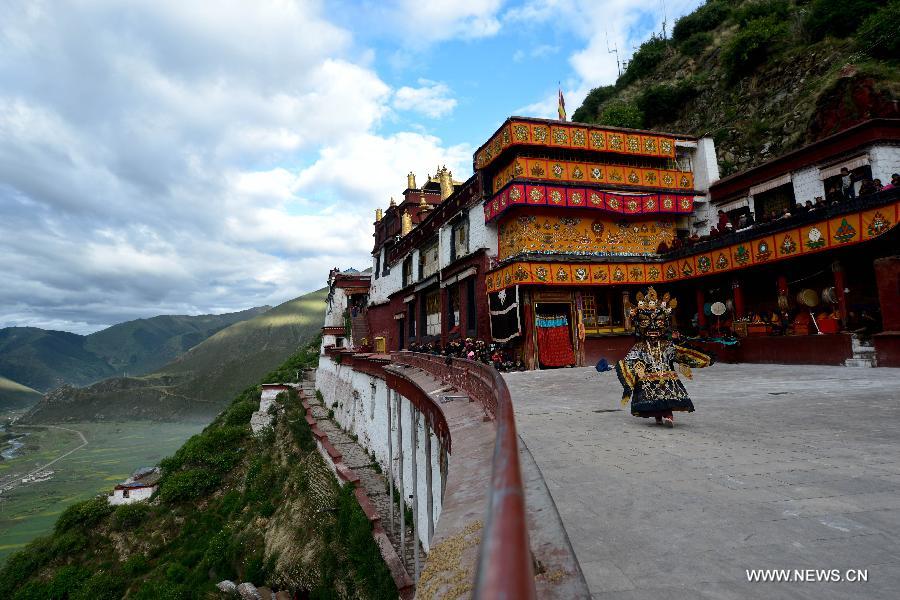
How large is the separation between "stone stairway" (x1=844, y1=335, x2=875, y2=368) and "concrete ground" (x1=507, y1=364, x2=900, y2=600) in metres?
6.50

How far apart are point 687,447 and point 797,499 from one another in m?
1.84

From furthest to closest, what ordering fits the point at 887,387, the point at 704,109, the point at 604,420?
the point at 704,109
the point at 887,387
the point at 604,420

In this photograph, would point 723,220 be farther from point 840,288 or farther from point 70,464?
point 70,464

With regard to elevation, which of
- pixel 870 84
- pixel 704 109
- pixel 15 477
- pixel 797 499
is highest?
pixel 704 109

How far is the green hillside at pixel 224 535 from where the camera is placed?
14125 millimetres

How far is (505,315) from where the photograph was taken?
19.2 m

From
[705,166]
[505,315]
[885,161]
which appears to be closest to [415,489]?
[505,315]

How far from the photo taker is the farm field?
1854 inches

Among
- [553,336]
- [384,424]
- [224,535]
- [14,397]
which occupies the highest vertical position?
[553,336]

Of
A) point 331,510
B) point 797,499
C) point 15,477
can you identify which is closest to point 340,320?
point 331,510

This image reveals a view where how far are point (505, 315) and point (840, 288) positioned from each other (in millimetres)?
11435

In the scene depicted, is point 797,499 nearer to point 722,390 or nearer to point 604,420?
point 604,420

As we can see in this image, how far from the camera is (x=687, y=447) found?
5.54 metres

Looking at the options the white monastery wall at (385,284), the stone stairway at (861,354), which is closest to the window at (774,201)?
the stone stairway at (861,354)
